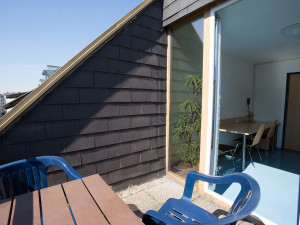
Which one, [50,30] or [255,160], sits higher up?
[50,30]

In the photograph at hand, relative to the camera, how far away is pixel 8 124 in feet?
4.50

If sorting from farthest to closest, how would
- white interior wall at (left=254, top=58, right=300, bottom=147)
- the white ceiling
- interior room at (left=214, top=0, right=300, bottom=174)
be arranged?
white interior wall at (left=254, top=58, right=300, bottom=147), interior room at (left=214, top=0, right=300, bottom=174), the white ceiling

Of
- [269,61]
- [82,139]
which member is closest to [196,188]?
→ [82,139]

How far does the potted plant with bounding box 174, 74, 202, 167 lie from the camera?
2.21 m

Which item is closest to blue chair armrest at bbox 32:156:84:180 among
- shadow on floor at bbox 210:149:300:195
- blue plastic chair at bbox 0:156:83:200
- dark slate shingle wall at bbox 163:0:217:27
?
blue plastic chair at bbox 0:156:83:200

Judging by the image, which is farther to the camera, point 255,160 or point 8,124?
point 255,160

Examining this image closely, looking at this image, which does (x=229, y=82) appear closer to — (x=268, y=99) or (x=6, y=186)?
(x=268, y=99)

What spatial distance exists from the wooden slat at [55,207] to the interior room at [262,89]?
1.72m

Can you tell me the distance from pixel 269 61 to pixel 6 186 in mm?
5872

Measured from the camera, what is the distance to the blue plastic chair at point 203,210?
712 mm

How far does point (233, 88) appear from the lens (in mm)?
4078

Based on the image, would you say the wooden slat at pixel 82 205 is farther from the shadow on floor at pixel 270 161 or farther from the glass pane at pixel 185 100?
the shadow on floor at pixel 270 161

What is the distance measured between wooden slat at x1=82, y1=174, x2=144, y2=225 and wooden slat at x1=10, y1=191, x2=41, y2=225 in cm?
28

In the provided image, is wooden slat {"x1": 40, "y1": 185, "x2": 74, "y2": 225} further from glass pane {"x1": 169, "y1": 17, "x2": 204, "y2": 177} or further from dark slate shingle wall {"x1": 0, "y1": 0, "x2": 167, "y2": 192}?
glass pane {"x1": 169, "y1": 17, "x2": 204, "y2": 177}
